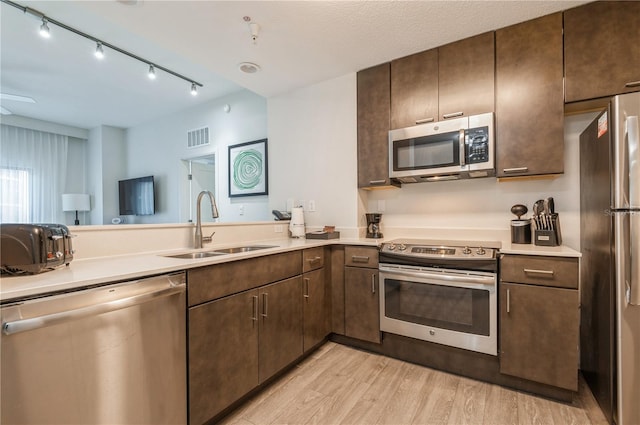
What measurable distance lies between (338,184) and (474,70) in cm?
148

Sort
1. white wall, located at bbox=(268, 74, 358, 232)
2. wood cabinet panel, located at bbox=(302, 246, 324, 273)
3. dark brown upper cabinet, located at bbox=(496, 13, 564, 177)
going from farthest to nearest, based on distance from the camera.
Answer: white wall, located at bbox=(268, 74, 358, 232)
wood cabinet panel, located at bbox=(302, 246, 324, 273)
dark brown upper cabinet, located at bbox=(496, 13, 564, 177)

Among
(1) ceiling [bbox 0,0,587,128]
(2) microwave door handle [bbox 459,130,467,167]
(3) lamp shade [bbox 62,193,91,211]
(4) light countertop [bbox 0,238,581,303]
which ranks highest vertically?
(1) ceiling [bbox 0,0,587,128]

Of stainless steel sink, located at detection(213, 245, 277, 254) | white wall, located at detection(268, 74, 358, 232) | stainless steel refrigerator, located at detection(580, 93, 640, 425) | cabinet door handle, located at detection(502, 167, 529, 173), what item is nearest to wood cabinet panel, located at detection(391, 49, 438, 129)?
white wall, located at detection(268, 74, 358, 232)

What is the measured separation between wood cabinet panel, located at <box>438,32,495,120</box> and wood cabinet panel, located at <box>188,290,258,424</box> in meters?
2.10

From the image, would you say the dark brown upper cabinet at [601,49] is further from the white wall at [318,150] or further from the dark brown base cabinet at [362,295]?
the dark brown base cabinet at [362,295]

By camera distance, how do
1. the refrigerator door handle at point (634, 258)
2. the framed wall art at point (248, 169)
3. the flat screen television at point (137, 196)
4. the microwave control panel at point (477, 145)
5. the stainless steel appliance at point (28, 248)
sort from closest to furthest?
1. the stainless steel appliance at point (28, 248)
2. the refrigerator door handle at point (634, 258)
3. the microwave control panel at point (477, 145)
4. the framed wall art at point (248, 169)
5. the flat screen television at point (137, 196)

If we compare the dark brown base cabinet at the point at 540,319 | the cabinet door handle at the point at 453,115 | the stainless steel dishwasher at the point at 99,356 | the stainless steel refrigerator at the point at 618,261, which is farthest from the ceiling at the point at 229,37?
the stainless steel dishwasher at the point at 99,356

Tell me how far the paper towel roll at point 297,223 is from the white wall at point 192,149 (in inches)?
27.4

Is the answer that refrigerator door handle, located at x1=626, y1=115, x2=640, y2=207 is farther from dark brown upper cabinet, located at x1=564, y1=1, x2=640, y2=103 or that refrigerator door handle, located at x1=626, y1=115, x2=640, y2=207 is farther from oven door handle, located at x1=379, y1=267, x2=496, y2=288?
oven door handle, located at x1=379, y1=267, x2=496, y2=288

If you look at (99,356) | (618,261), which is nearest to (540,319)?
(618,261)

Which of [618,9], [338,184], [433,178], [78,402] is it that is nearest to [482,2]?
[618,9]

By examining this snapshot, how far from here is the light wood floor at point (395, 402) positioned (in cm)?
160

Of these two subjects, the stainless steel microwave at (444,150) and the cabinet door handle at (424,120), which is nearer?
the stainless steel microwave at (444,150)

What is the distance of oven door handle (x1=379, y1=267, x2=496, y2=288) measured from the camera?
6.19ft
